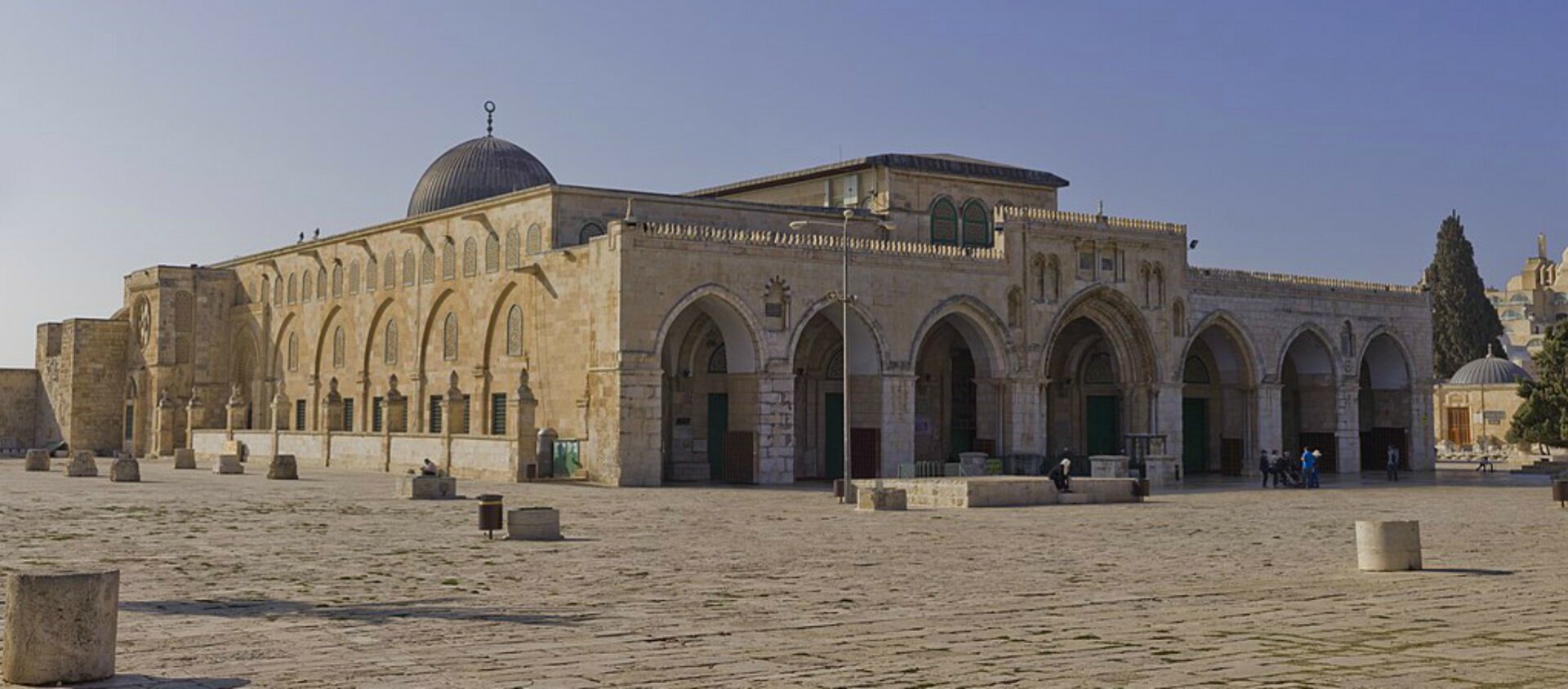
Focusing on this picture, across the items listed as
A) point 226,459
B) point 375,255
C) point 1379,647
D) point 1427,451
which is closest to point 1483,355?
point 1427,451

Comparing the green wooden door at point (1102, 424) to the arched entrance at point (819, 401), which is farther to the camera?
the green wooden door at point (1102, 424)

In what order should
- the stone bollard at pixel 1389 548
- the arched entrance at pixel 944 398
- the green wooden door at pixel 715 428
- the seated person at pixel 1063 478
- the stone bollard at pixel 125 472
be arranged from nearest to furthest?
1. the stone bollard at pixel 1389 548
2. the seated person at pixel 1063 478
3. the stone bollard at pixel 125 472
4. the green wooden door at pixel 715 428
5. the arched entrance at pixel 944 398

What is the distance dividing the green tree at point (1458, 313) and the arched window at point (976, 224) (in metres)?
43.2

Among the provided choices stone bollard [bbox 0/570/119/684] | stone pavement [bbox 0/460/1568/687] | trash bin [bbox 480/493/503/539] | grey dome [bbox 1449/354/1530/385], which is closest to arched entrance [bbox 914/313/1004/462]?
stone pavement [bbox 0/460/1568/687]

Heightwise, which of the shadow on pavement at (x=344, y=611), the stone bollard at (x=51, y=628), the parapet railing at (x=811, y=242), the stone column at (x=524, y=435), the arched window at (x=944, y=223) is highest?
the arched window at (x=944, y=223)

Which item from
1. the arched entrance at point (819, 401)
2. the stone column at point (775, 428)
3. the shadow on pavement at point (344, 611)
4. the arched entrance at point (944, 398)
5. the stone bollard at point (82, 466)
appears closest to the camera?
the shadow on pavement at point (344, 611)

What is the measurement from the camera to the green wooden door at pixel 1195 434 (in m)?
48.0

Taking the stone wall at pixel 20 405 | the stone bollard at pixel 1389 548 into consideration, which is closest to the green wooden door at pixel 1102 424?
the stone bollard at pixel 1389 548

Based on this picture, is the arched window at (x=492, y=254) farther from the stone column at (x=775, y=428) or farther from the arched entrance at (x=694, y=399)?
the stone column at (x=775, y=428)

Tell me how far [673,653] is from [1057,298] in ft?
111

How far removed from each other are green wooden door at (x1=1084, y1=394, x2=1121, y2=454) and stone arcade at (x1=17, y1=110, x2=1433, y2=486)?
0.07 metres

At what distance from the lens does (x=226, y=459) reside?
39.9 meters

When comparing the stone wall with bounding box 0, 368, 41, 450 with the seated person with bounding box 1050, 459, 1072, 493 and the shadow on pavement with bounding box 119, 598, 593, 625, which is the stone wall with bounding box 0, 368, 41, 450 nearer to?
the seated person with bounding box 1050, 459, 1072, 493

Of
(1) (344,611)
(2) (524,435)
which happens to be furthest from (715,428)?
(1) (344,611)
